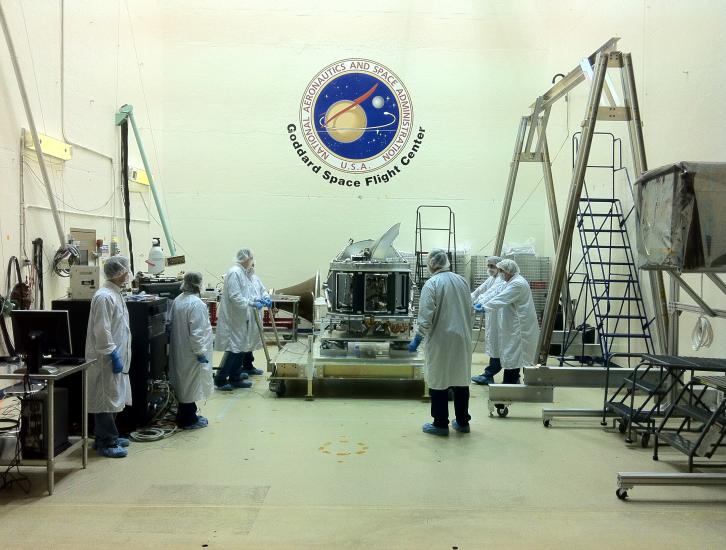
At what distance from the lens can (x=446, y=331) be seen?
465cm

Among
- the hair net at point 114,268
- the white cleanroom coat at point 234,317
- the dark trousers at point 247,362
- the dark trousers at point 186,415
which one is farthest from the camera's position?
the dark trousers at point 247,362

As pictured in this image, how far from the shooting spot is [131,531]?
9.73 ft

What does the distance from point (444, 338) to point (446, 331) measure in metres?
0.06

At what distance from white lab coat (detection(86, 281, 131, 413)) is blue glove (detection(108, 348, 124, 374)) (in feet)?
0.09

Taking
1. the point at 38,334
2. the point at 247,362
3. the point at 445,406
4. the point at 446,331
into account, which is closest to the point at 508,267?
the point at 446,331

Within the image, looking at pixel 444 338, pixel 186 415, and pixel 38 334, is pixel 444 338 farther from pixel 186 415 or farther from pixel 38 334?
pixel 38 334

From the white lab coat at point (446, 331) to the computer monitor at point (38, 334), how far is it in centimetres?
250

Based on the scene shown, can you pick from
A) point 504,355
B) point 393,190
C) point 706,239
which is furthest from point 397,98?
point 706,239

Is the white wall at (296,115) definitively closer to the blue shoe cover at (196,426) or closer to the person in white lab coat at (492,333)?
the person in white lab coat at (492,333)

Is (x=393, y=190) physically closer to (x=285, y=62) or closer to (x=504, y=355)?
(x=285, y=62)

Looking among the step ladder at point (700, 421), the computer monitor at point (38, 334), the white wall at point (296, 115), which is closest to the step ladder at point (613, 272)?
the white wall at point (296, 115)

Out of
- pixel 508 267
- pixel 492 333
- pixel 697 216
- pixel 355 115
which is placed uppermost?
pixel 355 115

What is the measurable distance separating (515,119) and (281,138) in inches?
146

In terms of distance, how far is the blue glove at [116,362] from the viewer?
12.7 ft
